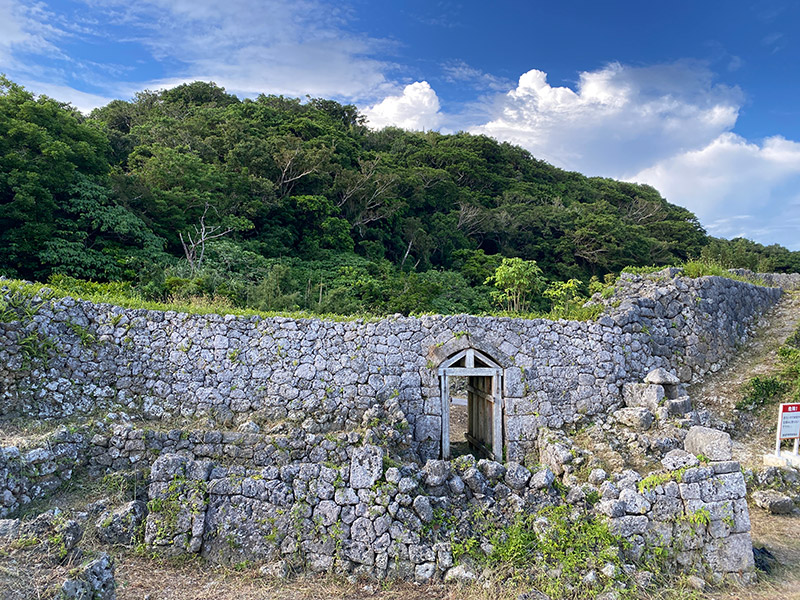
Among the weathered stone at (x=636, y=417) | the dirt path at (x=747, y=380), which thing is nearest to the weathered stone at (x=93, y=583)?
the weathered stone at (x=636, y=417)

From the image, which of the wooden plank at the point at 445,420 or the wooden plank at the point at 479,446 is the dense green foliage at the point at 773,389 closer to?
the wooden plank at the point at 479,446

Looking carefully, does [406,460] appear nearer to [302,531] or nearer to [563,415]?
[302,531]

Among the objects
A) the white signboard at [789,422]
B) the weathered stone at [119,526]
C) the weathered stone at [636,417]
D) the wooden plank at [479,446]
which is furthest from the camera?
the wooden plank at [479,446]

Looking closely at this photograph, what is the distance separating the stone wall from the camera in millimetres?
7570

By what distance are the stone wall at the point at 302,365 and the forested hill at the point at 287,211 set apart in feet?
10.5

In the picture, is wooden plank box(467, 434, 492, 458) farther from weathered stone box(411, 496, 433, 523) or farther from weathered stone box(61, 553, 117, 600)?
weathered stone box(61, 553, 117, 600)

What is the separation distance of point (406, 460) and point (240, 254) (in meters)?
10.9

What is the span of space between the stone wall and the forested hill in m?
3.21

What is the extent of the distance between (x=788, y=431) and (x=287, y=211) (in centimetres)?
1833

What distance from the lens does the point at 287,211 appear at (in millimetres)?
21094

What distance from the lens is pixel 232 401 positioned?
8055 millimetres

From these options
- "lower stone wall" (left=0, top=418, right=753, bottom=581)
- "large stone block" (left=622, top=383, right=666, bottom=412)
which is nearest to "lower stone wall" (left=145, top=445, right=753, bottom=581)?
"lower stone wall" (left=0, top=418, right=753, bottom=581)

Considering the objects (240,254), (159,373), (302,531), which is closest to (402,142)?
(240,254)

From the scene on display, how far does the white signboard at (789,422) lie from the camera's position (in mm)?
8211
